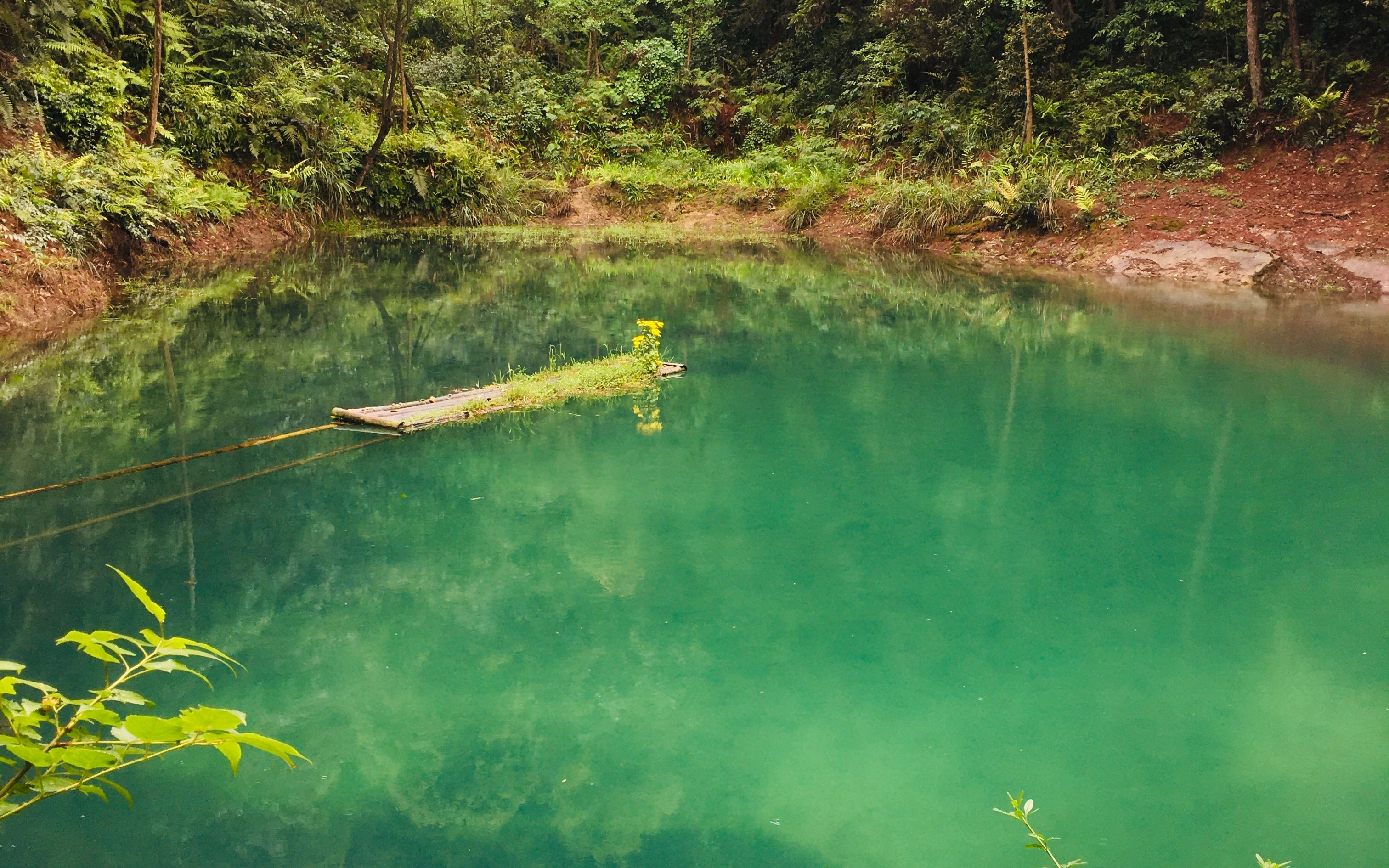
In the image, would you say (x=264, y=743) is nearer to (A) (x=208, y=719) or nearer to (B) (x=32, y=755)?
(A) (x=208, y=719)

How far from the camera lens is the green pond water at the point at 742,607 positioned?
304 cm

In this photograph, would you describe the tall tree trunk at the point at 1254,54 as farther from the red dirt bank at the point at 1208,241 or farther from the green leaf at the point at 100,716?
the green leaf at the point at 100,716

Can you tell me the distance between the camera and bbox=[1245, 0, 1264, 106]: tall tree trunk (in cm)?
1642

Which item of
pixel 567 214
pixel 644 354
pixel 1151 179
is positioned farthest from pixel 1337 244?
pixel 567 214

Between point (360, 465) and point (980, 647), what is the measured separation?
4194 millimetres

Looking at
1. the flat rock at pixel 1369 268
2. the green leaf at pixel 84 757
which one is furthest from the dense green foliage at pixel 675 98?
the green leaf at pixel 84 757

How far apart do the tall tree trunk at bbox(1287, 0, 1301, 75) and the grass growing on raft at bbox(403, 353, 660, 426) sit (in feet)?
49.2

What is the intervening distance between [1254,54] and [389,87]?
16.6 meters

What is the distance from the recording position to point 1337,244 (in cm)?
1385

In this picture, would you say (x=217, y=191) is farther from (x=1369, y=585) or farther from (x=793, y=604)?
(x=1369, y=585)

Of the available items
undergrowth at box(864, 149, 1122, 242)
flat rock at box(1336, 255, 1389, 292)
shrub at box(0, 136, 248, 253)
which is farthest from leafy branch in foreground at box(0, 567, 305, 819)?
undergrowth at box(864, 149, 1122, 242)

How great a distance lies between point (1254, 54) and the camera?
16.6 metres

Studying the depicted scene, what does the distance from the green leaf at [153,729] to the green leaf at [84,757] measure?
0.06m

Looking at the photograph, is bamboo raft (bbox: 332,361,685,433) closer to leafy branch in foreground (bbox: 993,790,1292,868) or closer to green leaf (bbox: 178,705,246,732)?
leafy branch in foreground (bbox: 993,790,1292,868)
